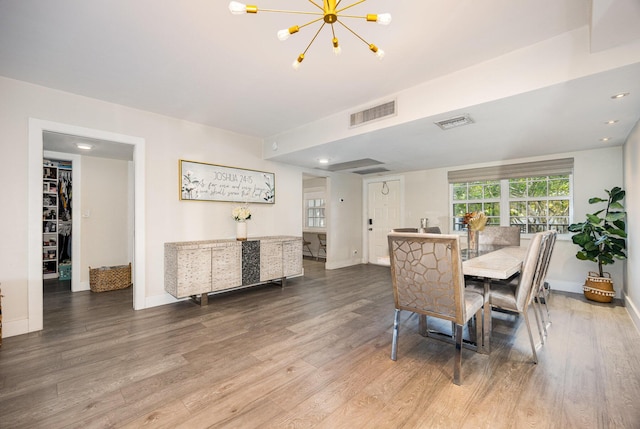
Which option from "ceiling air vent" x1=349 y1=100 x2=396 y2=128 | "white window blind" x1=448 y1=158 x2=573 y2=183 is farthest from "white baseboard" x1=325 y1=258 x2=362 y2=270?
"ceiling air vent" x1=349 y1=100 x2=396 y2=128

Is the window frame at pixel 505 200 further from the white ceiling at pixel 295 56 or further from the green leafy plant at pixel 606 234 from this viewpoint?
the white ceiling at pixel 295 56

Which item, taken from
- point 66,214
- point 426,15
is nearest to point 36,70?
point 426,15

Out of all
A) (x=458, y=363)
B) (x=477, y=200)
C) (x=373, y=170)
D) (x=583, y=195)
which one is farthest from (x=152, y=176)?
(x=583, y=195)

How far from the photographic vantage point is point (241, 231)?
411cm

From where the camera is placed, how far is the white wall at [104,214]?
443cm

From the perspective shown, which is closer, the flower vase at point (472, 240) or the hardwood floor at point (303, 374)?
the hardwood floor at point (303, 374)

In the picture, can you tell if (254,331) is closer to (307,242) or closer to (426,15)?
(426,15)

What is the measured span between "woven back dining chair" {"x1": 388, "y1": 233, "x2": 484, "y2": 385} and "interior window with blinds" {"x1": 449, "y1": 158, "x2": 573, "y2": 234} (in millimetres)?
3471

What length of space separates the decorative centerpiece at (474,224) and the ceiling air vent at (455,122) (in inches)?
38.7

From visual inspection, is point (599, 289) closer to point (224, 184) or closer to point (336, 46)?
point (336, 46)

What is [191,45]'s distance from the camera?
2.12 meters

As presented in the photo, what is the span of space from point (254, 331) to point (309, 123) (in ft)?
8.91

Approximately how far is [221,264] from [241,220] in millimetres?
749

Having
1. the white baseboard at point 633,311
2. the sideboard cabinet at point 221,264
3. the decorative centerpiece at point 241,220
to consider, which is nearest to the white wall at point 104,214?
the sideboard cabinet at point 221,264
